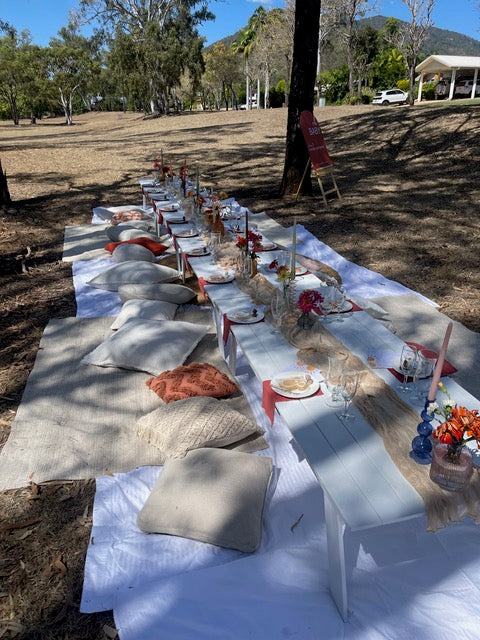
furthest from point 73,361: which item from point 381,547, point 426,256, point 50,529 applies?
point 426,256

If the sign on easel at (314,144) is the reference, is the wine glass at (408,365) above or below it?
below

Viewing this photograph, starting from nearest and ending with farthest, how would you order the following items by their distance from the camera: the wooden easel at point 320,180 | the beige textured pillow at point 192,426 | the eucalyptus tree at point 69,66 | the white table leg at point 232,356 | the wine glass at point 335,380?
1. the wine glass at point 335,380
2. the beige textured pillow at point 192,426
3. the white table leg at point 232,356
4. the wooden easel at point 320,180
5. the eucalyptus tree at point 69,66

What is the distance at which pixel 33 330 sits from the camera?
4.71 meters

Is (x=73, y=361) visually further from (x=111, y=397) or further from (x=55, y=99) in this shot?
(x=55, y=99)

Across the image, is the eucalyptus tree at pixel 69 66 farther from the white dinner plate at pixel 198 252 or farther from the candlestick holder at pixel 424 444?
the candlestick holder at pixel 424 444

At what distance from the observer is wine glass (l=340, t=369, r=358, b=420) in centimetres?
218

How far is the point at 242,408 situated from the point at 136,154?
14.0 meters

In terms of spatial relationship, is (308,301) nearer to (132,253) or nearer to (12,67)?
(132,253)

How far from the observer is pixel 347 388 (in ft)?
7.20

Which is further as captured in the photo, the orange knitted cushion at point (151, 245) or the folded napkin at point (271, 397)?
the orange knitted cushion at point (151, 245)

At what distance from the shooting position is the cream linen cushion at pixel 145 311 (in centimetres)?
442

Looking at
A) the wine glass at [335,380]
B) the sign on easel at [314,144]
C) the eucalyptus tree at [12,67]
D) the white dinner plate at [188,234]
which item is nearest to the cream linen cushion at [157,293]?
the white dinner plate at [188,234]

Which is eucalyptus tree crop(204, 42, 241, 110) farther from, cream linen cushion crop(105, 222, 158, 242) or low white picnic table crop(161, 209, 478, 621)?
low white picnic table crop(161, 209, 478, 621)

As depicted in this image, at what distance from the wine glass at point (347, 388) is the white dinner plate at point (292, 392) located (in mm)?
186
